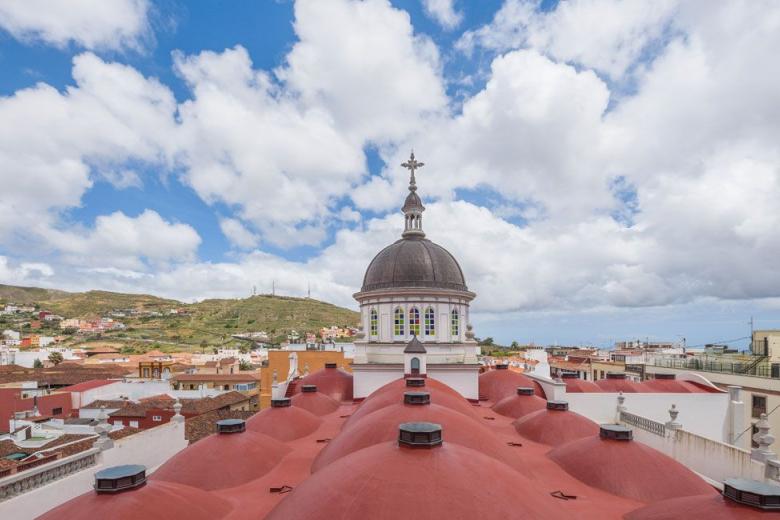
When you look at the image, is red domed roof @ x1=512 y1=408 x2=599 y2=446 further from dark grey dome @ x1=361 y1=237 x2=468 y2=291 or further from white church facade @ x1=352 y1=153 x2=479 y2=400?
dark grey dome @ x1=361 y1=237 x2=468 y2=291

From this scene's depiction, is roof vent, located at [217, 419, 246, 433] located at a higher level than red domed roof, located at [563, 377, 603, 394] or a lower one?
higher

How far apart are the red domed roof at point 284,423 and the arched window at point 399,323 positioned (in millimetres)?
6928

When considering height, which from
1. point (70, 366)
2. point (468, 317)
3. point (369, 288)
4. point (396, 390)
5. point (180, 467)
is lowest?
point (70, 366)

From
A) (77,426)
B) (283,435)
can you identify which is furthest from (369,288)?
(77,426)

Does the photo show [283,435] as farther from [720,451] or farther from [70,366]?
[70,366]

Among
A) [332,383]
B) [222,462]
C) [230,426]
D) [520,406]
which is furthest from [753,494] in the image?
[332,383]

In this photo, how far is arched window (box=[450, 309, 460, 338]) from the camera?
2298 centimetres

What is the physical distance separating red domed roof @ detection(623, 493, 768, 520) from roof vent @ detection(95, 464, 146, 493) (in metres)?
9.52

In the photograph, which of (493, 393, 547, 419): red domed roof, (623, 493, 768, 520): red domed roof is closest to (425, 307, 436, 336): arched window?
(493, 393, 547, 419): red domed roof

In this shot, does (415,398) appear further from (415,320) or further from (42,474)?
(415,320)

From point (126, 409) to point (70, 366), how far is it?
35.2m

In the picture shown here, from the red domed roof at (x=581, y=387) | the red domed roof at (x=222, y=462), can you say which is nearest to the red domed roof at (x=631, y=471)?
the red domed roof at (x=222, y=462)

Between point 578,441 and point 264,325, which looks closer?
point 578,441

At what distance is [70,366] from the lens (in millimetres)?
59188
